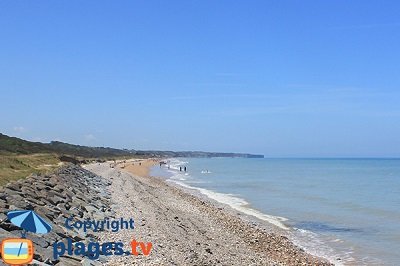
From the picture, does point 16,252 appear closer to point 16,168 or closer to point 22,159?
point 16,168

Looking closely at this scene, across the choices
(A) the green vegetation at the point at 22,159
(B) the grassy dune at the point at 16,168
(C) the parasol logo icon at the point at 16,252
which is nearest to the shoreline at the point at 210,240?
(C) the parasol logo icon at the point at 16,252

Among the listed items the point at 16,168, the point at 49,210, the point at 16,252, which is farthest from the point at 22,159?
the point at 16,252

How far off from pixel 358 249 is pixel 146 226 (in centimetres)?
871

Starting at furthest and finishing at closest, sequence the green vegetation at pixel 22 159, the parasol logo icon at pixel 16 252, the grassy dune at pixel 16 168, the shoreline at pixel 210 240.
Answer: the green vegetation at pixel 22 159
the grassy dune at pixel 16 168
the shoreline at pixel 210 240
the parasol logo icon at pixel 16 252

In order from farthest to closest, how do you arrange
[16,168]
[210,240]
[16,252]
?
[16,168], [210,240], [16,252]

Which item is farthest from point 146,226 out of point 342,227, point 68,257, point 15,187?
point 342,227

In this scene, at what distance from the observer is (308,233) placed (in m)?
21.9

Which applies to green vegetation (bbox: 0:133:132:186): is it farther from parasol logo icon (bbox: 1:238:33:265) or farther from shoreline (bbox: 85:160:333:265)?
parasol logo icon (bbox: 1:238:33:265)

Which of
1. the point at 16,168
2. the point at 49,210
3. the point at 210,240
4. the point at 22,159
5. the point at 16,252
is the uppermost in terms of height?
the point at 22,159

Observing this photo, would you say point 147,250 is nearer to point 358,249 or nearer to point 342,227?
point 358,249

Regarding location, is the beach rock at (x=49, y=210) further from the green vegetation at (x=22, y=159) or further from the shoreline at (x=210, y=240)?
the green vegetation at (x=22, y=159)

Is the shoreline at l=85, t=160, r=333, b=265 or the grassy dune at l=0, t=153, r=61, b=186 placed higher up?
the grassy dune at l=0, t=153, r=61, b=186

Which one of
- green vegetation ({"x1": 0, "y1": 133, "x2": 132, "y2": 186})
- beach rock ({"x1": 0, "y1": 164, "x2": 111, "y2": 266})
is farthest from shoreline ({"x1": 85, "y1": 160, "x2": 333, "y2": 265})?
green vegetation ({"x1": 0, "y1": 133, "x2": 132, "y2": 186})

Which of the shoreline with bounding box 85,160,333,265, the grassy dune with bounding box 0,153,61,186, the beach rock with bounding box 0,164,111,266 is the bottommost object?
the shoreline with bounding box 85,160,333,265
